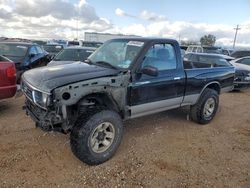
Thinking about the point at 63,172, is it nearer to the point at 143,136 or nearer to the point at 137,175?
the point at 137,175

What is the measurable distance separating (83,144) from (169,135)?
7.09ft

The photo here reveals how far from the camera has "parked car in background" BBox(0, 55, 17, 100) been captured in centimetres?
Result: 570

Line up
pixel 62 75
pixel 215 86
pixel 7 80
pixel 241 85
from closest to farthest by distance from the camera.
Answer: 1. pixel 62 75
2. pixel 7 80
3. pixel 215 86
4. pixel 241 85

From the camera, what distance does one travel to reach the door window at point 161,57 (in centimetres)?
472

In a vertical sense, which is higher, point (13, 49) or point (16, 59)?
point (13, 49)

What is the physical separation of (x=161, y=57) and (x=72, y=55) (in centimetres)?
548

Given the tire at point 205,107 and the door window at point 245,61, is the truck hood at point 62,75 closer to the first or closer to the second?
the tire at point 205,107

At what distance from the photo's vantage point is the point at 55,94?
3607mm

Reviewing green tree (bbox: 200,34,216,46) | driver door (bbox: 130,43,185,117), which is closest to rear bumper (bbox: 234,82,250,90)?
driver door (bbox: 130,43,185,117)

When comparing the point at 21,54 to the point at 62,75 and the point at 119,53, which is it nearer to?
the point at 119,53

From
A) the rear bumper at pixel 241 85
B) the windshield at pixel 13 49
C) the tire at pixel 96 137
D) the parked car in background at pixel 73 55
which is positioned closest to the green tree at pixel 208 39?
the rear bumper at pixel 241 85

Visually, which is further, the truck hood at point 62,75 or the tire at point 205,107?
the tire at point 205,107

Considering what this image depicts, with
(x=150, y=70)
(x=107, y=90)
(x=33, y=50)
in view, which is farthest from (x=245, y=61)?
(x=107, y=90)

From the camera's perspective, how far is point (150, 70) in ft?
14.2
